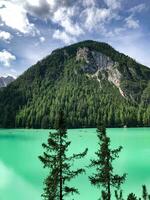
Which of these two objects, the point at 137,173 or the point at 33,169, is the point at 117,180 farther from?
the point at 33,169

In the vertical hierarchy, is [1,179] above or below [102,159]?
Answer: below

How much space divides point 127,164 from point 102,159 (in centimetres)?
3800

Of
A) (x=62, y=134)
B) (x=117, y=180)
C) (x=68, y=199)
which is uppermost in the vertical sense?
(x=62, y=134)

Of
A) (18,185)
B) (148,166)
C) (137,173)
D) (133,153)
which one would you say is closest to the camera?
(18,185)

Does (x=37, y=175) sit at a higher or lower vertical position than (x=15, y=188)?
higher

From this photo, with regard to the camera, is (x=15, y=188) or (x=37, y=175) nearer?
(x=15, y=188)

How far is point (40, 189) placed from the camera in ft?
139

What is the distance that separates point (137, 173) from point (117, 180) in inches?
1184

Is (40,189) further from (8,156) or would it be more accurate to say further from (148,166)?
(8,156)

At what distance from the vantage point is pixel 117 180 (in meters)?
21.2

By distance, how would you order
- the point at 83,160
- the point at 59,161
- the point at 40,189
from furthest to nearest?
the point at 83,160
the point at 40,189
the point at 59,161

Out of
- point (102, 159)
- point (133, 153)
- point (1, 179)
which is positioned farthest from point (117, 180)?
point (133, 153)

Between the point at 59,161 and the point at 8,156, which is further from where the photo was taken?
the point at 8,156

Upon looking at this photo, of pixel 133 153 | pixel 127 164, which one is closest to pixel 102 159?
pixel 127 164
